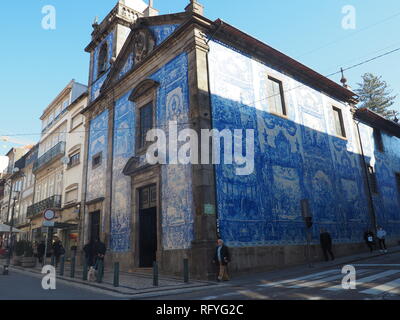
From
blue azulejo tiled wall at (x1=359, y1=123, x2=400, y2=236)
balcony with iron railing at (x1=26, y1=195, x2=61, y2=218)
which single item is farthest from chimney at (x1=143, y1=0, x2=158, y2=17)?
A: blue azulejo tiled wall at (x1=359, y1=123, x2=400, y2=236)

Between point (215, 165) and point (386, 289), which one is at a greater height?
point (215, 165)

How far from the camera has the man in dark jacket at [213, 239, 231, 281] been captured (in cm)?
977

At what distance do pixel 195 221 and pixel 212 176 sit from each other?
157 cm

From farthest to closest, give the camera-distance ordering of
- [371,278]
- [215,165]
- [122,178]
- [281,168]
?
1. [122,178]
2. [281,168]
3. [215,165]
4. [371,278]

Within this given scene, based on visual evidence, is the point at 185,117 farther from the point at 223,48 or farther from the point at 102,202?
the point at 102,202

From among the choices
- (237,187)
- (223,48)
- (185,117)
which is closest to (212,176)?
(237,187)

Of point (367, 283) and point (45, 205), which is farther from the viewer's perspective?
point (45, 205)

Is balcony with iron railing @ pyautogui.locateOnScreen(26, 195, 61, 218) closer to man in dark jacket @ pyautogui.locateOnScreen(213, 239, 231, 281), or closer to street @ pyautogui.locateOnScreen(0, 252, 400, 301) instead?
street @ pyautogui.locateOnScreen(0, 252, 400, 301)

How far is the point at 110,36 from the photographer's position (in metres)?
20.0

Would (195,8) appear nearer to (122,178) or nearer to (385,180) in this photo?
(122,178)

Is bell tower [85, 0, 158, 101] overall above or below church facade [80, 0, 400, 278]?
above

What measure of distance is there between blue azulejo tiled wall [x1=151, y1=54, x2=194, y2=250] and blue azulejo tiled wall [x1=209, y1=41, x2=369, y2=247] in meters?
1.07

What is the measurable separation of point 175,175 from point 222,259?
3590mm

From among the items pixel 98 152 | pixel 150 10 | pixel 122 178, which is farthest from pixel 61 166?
pixel 150 10
